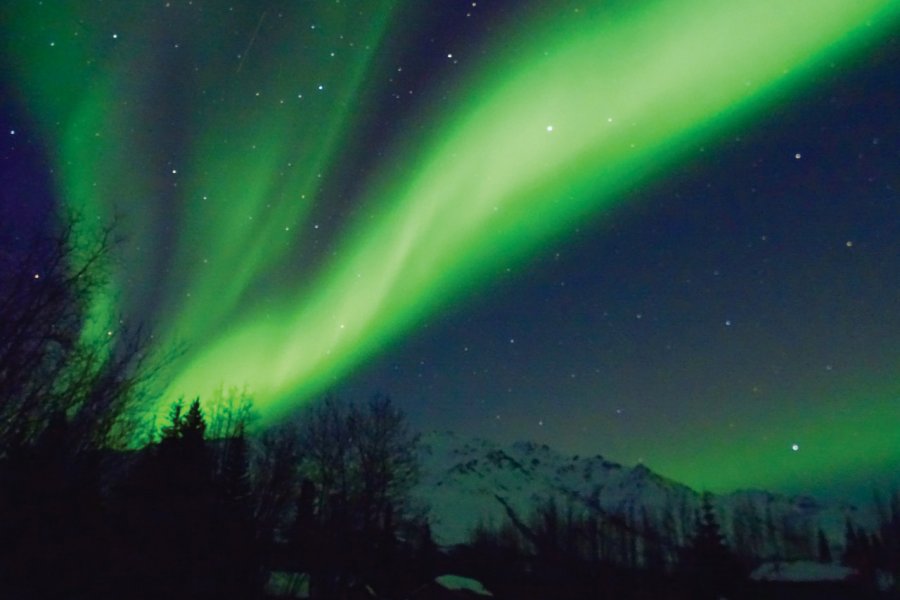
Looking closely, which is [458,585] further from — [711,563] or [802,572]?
[802,572]

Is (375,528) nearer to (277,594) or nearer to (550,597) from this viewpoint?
(277,594)

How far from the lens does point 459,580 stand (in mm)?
45406

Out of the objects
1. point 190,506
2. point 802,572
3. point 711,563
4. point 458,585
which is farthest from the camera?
point 802,572

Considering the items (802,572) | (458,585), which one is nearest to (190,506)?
(458,585)

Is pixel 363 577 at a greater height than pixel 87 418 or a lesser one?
lesser

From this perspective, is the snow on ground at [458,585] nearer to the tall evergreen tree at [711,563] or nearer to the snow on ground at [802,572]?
the tall evergreen tree at [711,563]

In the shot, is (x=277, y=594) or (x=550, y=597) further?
(x=550, y=597)

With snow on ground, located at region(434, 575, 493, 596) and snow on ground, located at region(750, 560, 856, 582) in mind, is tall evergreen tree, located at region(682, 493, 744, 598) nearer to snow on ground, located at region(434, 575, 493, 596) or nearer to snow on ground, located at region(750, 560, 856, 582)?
snow on ground, located at region(434, 575, 493, 596)

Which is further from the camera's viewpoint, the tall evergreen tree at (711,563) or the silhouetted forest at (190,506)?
the tall evergreen tree at (711,563)

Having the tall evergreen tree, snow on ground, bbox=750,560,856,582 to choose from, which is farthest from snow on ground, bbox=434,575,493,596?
snow on ground, bbox=750,560,856,582

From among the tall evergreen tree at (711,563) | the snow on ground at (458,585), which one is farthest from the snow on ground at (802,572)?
the snow on ground at (458,585)

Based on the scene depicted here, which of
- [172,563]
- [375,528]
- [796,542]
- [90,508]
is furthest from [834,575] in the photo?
[796,542]

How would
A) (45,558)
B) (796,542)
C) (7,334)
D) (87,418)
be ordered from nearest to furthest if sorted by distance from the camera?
(7,334)
(87,418)
(45,558)
(796,542)

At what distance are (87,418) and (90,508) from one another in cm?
790
